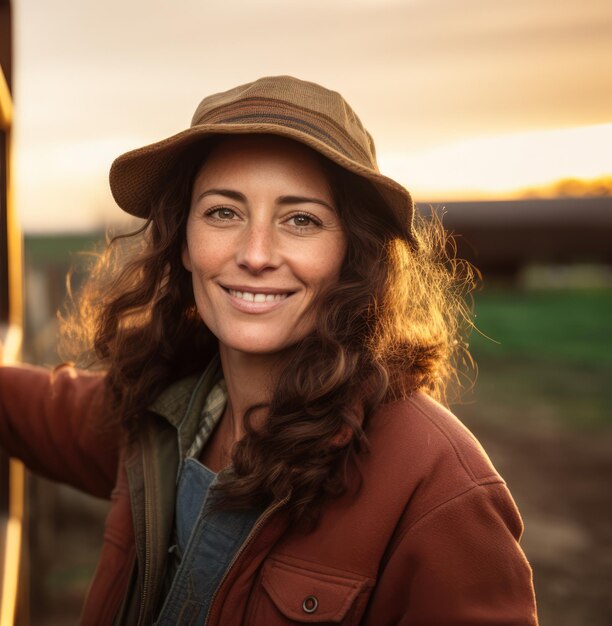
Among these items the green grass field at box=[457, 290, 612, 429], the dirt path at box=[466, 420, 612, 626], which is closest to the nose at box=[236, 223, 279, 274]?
the dirt path at box=[466, 420, 612, 626]

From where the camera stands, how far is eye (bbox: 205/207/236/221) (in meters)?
1.90

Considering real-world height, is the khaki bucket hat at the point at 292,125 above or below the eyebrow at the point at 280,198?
above

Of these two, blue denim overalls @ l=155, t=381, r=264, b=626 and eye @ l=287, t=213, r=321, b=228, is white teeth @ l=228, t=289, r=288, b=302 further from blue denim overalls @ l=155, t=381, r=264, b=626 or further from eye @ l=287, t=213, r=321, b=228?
blue denim overalls @ l=155, t=381, r=264, b=626

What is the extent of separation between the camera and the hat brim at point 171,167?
1711 millimetres

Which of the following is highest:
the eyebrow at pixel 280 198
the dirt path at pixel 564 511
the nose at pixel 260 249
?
the eyebrow at pixel 280 198

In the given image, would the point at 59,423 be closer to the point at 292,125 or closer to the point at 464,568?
the point at 292,125

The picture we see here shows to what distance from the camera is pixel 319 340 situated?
1.91m

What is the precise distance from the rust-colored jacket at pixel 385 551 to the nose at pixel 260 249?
44cm

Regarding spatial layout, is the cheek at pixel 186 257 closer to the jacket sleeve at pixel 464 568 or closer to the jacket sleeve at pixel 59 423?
the jacket sleeve at pixel 59 423

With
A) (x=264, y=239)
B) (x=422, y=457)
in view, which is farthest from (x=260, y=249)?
(x=422, y=457)

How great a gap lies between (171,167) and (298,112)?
0.42 m

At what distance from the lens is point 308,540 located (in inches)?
68.4


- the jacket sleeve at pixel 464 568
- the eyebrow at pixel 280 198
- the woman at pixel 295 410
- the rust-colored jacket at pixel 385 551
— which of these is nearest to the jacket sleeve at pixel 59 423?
the woman at pixel 295 410

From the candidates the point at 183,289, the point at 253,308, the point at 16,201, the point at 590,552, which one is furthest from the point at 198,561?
the point at 590,552
